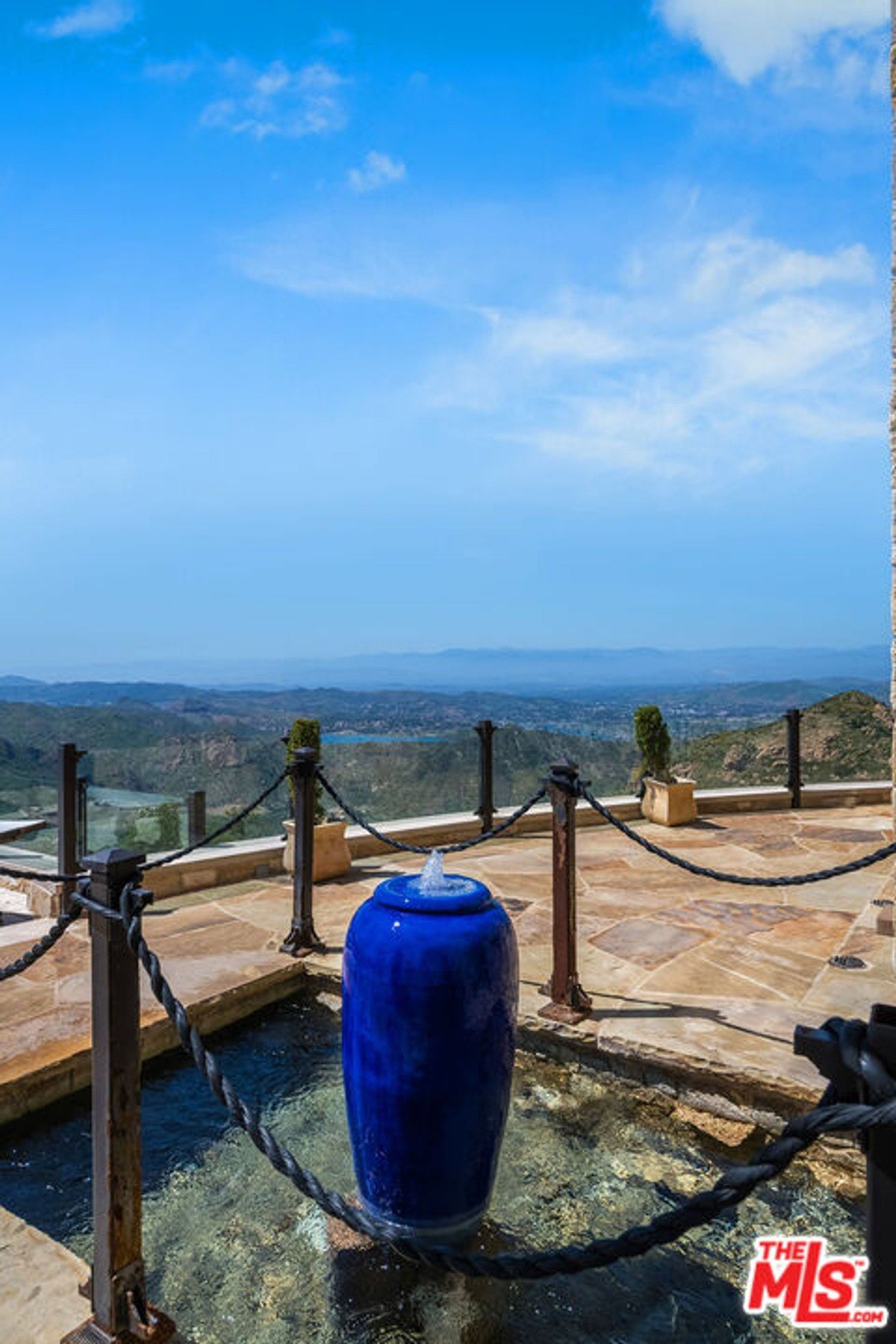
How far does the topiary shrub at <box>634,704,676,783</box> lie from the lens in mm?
10148

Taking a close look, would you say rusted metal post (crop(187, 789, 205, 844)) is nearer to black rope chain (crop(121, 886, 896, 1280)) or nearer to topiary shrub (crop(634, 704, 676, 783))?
topiary shrub (crop(634, 704, 676, 783))

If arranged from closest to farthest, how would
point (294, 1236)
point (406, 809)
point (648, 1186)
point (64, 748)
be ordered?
1. point (294, 1236)
2. point (648, 1186)
3. point (64, 748)
4. point (406, 809)

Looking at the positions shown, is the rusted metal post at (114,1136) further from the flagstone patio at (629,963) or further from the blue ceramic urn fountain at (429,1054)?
the flagstone patio at (629,963)

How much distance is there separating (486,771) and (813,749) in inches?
328

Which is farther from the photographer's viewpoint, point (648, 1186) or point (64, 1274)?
point (648, 1186)

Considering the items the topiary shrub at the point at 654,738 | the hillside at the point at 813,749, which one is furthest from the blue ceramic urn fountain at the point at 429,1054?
the hillside at the point at 813,749

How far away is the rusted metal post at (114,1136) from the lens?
7.09ft

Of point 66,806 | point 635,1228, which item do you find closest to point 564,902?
point 635,1228

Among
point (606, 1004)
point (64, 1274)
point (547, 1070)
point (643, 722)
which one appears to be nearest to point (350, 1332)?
point (64, 1274)

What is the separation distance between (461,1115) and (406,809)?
735 centimetres

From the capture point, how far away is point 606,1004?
4.56 metres

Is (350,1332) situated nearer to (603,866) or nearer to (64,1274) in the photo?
(64,1274)

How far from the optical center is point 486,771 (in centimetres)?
906

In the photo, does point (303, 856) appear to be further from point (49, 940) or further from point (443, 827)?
point (443, 827)
